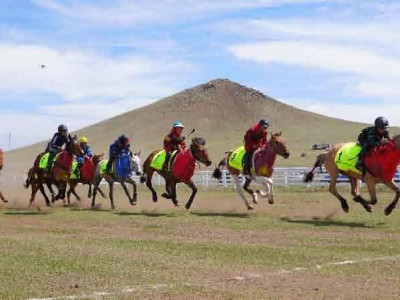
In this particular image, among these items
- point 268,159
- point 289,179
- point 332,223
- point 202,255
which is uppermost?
point 268,159

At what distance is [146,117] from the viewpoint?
195250 mm

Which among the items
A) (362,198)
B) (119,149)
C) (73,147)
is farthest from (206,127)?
(362,198)

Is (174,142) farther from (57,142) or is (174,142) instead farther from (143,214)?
(57,142)

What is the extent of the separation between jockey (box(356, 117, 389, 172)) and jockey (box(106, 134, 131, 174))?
883 cm

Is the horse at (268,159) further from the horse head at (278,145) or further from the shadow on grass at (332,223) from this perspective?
the shadow on grass at (332,223)

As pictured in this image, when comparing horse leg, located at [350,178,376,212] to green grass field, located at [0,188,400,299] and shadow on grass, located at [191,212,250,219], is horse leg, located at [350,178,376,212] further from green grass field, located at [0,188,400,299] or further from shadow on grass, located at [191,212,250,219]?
shadow on grass, located at [191,212,250,219]

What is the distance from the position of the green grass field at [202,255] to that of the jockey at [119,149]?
4.10 metres

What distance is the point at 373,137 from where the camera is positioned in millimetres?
18719

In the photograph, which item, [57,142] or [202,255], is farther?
[57,142]

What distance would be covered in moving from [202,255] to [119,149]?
13064mm

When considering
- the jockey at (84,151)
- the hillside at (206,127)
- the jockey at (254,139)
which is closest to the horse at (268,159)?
the jockey at (254,139)

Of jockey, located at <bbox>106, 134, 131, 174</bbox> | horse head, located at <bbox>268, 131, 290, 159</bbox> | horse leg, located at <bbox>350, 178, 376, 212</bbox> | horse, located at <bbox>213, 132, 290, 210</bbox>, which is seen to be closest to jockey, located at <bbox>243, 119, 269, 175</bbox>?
horse, located at <bbox>213, 132, 290, 210</bbox>

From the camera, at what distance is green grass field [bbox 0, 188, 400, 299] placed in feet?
31.3

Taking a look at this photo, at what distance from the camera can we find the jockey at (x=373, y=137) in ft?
60.4
